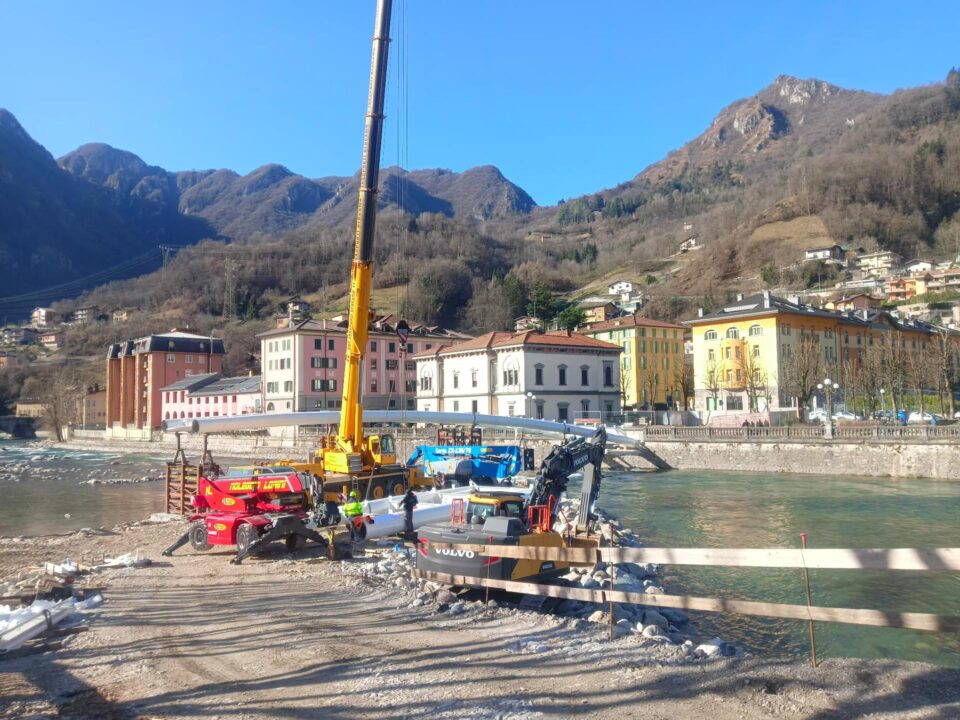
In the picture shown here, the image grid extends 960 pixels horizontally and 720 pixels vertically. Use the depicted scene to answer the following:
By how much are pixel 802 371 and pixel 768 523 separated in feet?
98.6

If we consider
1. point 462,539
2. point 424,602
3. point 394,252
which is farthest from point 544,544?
point 394,252

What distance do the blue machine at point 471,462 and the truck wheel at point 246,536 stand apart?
15.2 m

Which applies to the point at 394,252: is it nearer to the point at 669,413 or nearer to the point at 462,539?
the point at 669,413

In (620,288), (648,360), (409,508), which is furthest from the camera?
(620,288)

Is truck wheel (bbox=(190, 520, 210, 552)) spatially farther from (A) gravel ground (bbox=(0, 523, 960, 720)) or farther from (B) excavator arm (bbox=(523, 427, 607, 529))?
(B) excavator arm (bbox=(523, 427, 607, 529))

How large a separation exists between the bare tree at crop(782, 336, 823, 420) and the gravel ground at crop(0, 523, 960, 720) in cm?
4638

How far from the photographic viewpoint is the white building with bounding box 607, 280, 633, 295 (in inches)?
5217

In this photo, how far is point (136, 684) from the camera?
6973mm

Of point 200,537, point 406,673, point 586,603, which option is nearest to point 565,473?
point 586,603

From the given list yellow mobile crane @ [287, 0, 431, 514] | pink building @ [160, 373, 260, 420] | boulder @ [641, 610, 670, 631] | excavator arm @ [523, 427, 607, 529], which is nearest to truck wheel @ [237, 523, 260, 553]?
yellow mobile crane @ [287, 0, 431, 514]

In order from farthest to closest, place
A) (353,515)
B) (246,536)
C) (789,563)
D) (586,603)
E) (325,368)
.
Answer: (325,368) < (353,515) < (246,536) < (586,603) < (789,563)

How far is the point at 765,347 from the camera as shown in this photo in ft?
190

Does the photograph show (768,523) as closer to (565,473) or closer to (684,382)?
(565,473)

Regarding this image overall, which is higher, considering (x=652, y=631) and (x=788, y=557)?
(x=788, y=557)
